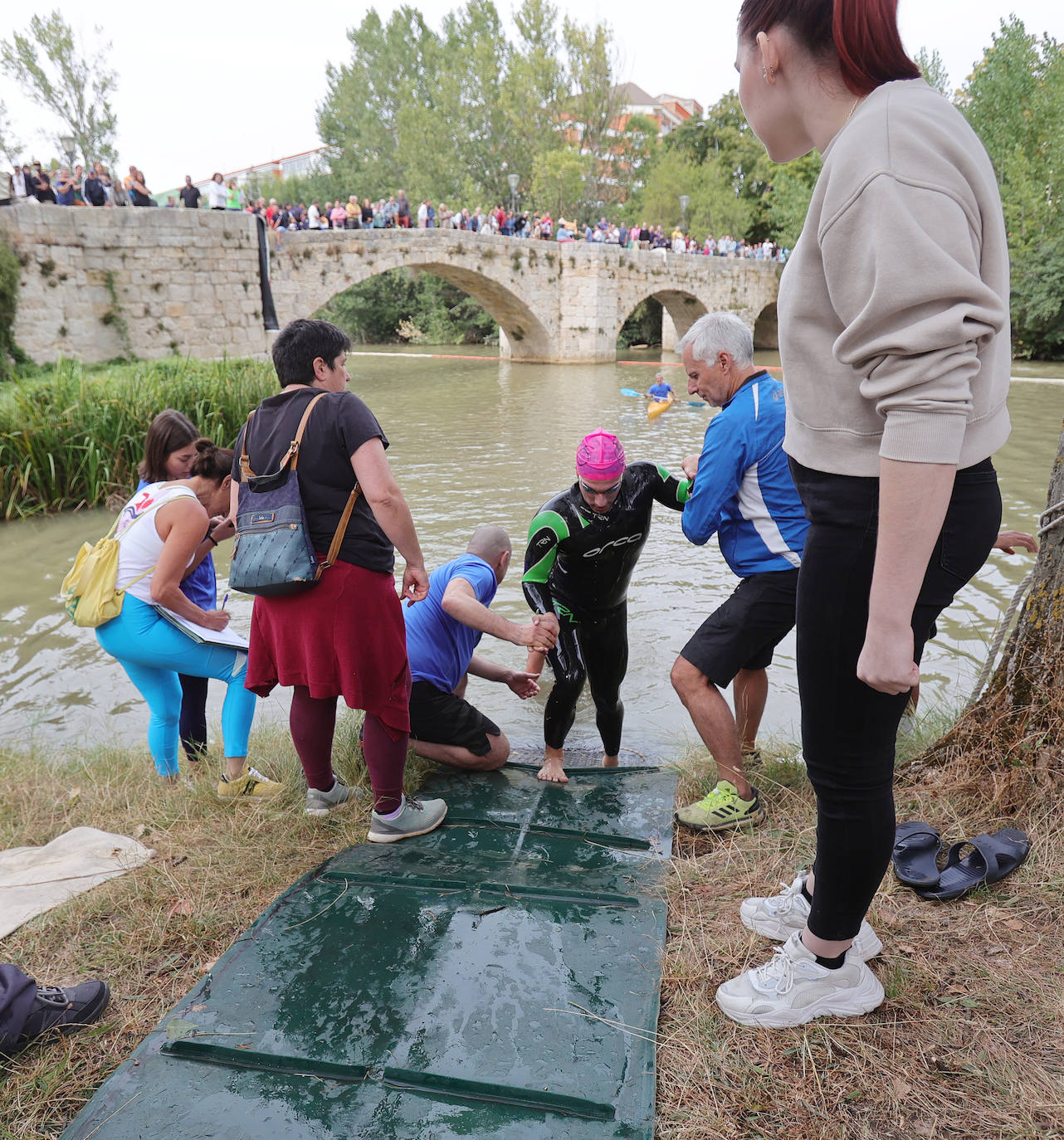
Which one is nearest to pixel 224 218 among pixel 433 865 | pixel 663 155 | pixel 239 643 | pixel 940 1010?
pixel 239 643

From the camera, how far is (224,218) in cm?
1897

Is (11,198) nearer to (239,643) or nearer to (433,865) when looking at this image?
(239,643)

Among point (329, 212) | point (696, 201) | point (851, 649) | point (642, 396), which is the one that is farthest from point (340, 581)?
point (696, 201)

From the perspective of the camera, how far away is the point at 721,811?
115 inches

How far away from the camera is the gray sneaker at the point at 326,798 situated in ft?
10.5

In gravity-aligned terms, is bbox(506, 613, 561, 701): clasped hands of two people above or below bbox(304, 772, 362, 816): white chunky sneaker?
above

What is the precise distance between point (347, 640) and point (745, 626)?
141cm

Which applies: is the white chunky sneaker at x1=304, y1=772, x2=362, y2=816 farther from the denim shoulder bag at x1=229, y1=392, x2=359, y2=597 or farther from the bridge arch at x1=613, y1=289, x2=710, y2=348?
the bridge arch at x1=613, y1=289, x2=710, y2=348

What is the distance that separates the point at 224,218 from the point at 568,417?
9.09 m

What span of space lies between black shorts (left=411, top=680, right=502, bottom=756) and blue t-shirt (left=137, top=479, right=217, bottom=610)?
1.14 metres

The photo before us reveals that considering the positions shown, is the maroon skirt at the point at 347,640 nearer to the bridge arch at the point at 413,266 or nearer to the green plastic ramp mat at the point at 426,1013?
the green plastic ramp mat at the point at 426,1013

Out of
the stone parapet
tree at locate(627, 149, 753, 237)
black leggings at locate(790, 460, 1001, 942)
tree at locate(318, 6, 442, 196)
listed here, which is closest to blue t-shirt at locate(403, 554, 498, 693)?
black leggings at locate(790, 460, 1001, 942)

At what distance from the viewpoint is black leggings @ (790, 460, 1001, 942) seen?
1454mm

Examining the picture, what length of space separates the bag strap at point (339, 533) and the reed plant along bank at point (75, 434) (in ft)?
24.3
